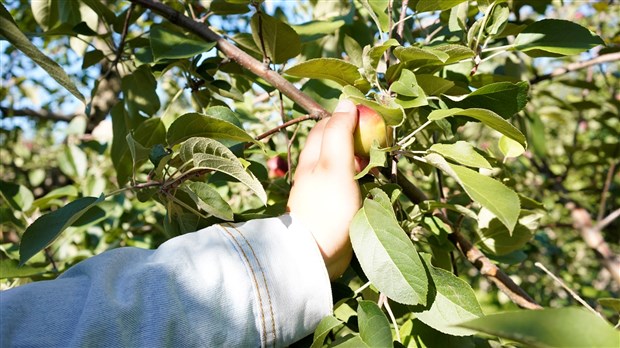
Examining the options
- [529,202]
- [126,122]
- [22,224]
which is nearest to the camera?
[529,202]

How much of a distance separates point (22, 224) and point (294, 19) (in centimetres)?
130

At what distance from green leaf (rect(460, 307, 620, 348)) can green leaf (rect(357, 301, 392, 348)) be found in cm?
22

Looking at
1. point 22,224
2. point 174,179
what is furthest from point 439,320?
point 22,224

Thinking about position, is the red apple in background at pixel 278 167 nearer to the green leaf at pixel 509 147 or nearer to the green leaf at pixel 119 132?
the green leaf at pixel 119 132

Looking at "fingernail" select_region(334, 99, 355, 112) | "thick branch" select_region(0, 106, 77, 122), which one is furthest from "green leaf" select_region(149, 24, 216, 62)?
"thick branch" select_region(0, 106, 77, 122)

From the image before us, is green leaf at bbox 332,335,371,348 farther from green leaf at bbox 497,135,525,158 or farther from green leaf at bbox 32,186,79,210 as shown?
green leaf at bbox 32,186,79,210

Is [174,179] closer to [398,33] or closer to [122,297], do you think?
[122,297]

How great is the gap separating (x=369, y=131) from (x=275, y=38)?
0.23 meters

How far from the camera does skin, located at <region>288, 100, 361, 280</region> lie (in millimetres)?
680

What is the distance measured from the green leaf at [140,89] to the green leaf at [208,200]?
0.36 m

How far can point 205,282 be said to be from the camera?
63 cm

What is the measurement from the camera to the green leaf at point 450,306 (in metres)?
0.60

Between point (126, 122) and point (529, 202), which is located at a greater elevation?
point (126, 122)

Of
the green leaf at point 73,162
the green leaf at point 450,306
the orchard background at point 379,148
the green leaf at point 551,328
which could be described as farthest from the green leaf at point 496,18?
the green leaf at point 73,162
